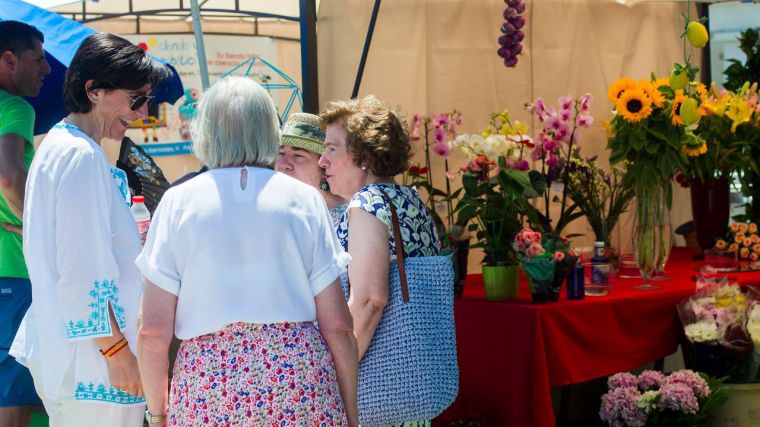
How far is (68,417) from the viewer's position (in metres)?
2.28

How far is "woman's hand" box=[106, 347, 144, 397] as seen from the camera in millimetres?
2235

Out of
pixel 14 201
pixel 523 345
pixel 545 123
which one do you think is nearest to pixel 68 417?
pixel 14 201

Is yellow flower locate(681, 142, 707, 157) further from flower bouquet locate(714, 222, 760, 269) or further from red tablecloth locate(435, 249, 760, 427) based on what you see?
red tablecloth locate(435, 249, 760, 427)

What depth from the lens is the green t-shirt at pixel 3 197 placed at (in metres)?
2.73

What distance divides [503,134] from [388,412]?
1.82m

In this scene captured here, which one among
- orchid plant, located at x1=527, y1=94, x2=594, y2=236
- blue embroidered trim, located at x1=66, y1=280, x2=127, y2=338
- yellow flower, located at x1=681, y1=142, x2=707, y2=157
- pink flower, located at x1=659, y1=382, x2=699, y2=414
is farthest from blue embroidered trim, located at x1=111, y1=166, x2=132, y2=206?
yellow flower, located at x1=681, y1=142, x2=707, y2=157

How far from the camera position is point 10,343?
2.71 meters

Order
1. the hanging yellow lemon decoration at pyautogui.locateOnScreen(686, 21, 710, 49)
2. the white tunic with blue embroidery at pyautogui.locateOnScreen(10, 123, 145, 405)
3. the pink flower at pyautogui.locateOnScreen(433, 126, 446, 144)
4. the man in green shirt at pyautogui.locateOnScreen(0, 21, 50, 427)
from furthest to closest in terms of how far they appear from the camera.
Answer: the pink flower at pyautogui.locateOnScreen(433, 126, 446, 144) < the hanging yellow lemon decoration at pyautogui.locateOnScreen(686, 21, 710, 49) < the man in green shirt at pyautogui.locateOnScreen(0, 21, 50, 427) < the white tunic with blue embroidery at pyautogui.locateOnScreen(10, 123, 145, 405)

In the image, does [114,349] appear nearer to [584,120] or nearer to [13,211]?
[13,211]

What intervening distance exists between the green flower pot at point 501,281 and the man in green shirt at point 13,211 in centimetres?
159

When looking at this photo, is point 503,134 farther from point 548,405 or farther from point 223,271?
point 223,271

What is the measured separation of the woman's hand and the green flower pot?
1.54m

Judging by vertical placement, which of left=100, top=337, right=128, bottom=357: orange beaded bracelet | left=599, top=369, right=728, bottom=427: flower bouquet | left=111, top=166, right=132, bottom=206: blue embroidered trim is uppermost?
left=111, top=166, right=132, bottom=206: blue embroidered trim

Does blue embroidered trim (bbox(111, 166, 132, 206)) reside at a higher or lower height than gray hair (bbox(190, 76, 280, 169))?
lower
